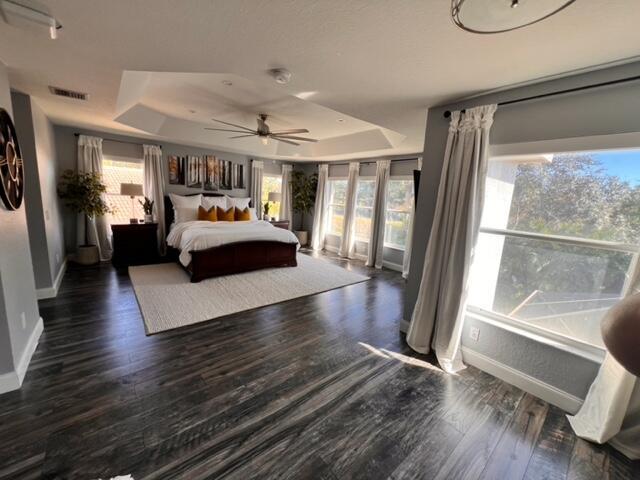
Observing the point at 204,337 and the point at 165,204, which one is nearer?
the point at 204,337

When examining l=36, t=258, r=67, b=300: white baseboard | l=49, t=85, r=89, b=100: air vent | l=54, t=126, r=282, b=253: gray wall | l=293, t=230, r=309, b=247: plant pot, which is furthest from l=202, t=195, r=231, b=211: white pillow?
l=49, t=85, r=89, b=100: air vent

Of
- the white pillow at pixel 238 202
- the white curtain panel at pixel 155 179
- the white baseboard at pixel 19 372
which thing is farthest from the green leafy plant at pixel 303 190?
the white baseboard at pixel 19 372

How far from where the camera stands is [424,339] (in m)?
2.58

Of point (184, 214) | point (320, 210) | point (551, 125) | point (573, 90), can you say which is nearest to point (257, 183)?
point (320, 210)

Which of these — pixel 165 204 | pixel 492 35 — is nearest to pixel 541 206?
pixel 492 35

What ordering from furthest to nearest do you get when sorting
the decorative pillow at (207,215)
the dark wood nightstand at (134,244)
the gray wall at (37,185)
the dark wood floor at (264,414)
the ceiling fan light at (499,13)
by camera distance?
the decorative pillow at (207,215), the dark wood nightstand at (134,244), the gray wall at (37,185), the dark wood floor at (264,414), the ceiling fan light at (499,13)

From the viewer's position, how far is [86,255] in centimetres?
460

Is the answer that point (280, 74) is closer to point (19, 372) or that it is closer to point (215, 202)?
point (19, 372)

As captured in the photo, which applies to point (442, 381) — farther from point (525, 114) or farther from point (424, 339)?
point (525, 114)

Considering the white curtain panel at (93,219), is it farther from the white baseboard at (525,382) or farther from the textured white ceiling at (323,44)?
the white baseboard at (525,382)

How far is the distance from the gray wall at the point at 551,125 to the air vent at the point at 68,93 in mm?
3524

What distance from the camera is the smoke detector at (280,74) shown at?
191 centimetres

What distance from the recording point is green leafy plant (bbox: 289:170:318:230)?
23.7 ft

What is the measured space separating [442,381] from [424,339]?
0.45 m
